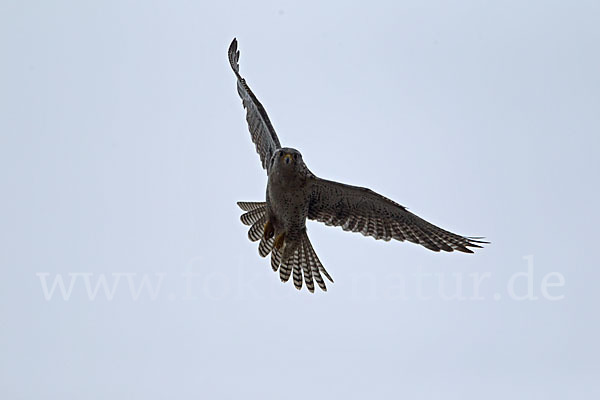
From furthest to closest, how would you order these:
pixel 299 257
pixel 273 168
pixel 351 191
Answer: pixel 299 257, pixel 351 191, pixel 273 168

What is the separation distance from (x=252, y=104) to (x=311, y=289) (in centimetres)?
254

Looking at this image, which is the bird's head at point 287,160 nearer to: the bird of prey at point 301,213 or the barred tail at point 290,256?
the bird of prey at point 301,213

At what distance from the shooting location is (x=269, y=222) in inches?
361

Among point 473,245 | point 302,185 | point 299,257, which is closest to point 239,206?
point 299,257

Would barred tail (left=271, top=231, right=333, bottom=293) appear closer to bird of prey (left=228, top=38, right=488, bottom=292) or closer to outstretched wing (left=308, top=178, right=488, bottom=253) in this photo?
bird of prey (left=228, top=38, right=488, bottom=292)

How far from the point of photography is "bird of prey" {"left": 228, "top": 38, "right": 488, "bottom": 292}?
340 inches

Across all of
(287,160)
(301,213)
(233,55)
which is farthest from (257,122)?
(287,160)

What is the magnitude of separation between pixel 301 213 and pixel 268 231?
0.48 m

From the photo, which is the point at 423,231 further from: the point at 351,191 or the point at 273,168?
the point at 273,168

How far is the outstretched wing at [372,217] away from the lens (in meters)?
8.98

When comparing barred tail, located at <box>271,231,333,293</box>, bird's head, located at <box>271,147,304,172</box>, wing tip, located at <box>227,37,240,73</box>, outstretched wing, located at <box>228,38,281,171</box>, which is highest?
wing tip, located at <box>227,37,240,73</box>

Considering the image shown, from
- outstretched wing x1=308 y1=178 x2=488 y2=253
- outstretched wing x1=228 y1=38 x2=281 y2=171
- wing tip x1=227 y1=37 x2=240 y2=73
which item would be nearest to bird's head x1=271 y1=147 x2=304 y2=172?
outstretched wing x1=308 y1=178 x2=488 y2=253

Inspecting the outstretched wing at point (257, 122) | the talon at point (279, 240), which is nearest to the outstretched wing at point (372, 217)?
the talon at point (279, 240)

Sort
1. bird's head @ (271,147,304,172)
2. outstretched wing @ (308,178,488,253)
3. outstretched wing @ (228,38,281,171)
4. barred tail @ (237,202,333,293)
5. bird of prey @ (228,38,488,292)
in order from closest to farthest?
bird's head @ (271,147,304,172) < bird of prey @ (228,38,488,292) < outstretched wing @ (308,178,488,253) < outstretched wing @ (228,38,281,171) < barred tail @ (237,202,333,293)
